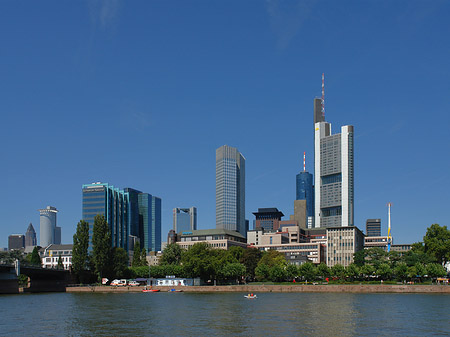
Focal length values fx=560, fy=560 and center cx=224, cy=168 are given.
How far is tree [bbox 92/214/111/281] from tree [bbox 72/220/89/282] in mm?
2932

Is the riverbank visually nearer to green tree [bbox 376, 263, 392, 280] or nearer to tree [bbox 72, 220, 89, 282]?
tree [bbox 72, 220, 89, 282]

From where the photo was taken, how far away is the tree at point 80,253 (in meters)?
181

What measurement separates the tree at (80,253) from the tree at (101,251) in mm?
2932

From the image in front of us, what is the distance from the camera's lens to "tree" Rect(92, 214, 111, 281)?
182250mm

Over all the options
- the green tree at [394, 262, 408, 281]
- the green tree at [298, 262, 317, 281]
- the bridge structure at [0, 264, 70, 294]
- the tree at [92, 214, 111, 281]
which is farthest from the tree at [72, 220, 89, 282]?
the green tree at [394, 262, 408, 281]

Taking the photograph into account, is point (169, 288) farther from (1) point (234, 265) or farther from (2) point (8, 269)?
(2) point (8, 269)

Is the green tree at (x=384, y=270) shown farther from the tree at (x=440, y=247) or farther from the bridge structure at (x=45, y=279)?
the bridge structure at (x=45, y=279)

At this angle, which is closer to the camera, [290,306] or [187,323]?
[187,323]

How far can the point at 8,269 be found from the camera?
157750 mm

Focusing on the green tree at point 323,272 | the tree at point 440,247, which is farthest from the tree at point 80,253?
the tree at point 440,247

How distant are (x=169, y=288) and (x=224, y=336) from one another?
123m

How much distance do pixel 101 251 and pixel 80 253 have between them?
6772 mm

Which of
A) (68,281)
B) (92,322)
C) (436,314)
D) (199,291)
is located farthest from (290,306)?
(68,281)

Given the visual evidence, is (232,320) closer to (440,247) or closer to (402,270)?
(402,270)
